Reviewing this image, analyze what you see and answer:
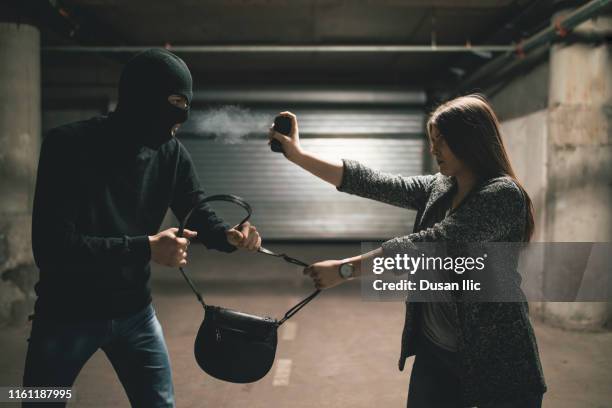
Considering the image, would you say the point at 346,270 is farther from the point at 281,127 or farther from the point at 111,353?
the point at 111,353

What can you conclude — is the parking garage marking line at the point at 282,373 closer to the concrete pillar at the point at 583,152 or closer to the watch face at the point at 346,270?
the watch face at the point at 346,270

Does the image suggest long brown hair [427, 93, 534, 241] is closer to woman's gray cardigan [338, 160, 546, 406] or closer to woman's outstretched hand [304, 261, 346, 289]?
woman's gray cardigan [338, 160, 546, 406]

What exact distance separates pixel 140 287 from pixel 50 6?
4742 millimetres

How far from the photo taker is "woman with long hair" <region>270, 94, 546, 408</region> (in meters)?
1.54

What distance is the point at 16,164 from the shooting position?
4.91 meters

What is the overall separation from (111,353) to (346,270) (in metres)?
0.96

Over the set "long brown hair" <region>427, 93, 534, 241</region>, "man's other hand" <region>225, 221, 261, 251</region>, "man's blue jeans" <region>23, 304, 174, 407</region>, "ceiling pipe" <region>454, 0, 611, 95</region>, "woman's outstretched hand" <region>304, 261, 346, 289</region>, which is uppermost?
"ceiling pipe" <region>454, 0, 611, 95</region>

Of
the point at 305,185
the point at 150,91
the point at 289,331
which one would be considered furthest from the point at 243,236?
the point at 305,185

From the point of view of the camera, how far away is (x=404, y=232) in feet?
34.6

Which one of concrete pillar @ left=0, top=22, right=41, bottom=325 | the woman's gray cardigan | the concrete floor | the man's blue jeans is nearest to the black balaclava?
the man's blue jeans

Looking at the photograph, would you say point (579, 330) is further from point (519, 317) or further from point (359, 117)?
point (359, 117)

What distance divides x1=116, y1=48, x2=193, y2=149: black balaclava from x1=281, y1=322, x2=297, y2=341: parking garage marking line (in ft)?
11.0

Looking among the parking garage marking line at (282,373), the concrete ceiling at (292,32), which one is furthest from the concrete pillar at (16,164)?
the parking garage marking line at (282,373)

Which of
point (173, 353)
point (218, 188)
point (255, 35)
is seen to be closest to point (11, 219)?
point (173, 353)
